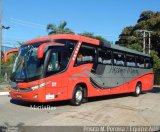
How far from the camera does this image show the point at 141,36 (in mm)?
57969

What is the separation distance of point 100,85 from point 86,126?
745 centimetres

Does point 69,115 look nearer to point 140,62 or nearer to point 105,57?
point 105,57

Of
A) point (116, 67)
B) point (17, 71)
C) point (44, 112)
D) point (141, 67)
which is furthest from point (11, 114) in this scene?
point (141, 67)

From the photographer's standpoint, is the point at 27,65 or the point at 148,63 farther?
the point at 148,63

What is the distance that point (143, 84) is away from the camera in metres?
25.2

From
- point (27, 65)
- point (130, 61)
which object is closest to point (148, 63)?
point (130, 61)

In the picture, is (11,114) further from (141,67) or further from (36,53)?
(141,67)

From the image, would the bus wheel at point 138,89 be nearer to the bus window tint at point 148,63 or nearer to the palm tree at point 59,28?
the bus window tint at point 148,63

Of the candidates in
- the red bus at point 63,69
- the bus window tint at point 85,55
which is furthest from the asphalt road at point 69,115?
the bus window tint at point 85,55

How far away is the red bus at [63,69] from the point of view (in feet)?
49.1

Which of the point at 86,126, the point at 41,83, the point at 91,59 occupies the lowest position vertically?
the point at 86,126

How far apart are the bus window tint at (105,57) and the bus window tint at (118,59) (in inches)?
27.6

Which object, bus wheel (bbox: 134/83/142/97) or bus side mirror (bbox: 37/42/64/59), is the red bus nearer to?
bus side mirror (bbox: 37/42/64/59)

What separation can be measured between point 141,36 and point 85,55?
42081 millimetres
